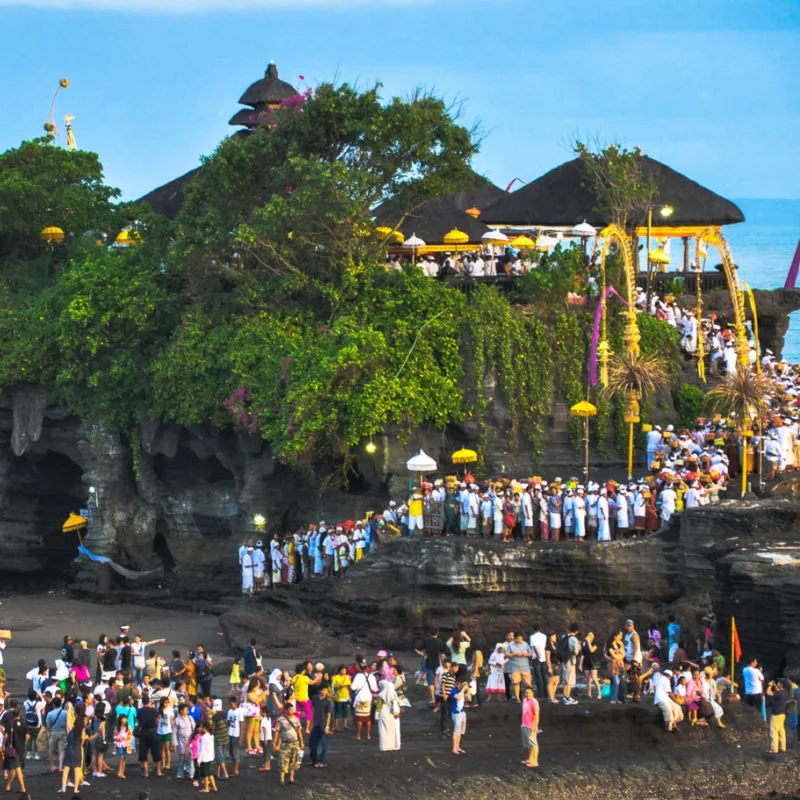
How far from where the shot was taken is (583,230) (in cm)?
4769

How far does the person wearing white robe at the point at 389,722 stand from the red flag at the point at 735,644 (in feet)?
23.4

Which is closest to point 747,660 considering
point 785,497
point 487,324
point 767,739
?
point 767,739

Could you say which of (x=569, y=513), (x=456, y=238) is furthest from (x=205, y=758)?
(x=456, y=238)

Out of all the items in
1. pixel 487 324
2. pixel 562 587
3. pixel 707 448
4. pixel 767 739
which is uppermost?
pixel 487 324

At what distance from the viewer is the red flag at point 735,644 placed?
1441 inches

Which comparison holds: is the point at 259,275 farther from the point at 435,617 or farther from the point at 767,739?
the point at 767,739

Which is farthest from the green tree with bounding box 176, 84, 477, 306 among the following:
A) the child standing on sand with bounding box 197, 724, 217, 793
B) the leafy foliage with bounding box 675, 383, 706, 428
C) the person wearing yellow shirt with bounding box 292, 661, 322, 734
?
the child standing on sand with bounding box 197, 724, 217, 793

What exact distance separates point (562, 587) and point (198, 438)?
10.6m

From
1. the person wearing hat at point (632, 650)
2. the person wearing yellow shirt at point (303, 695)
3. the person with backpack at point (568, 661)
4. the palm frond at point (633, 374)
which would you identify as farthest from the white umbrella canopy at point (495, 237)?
the person wearing yellow shirt at point (303, 695)

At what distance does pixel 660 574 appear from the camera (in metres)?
40.2

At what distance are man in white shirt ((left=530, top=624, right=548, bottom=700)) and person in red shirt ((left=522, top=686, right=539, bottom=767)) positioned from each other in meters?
2.36

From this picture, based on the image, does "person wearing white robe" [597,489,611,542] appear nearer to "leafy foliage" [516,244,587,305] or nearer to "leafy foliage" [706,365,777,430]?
"leafy foliage" [706,365,777,430]

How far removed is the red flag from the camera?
36.6 m

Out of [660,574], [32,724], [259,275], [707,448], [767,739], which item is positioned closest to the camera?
[32,724]
